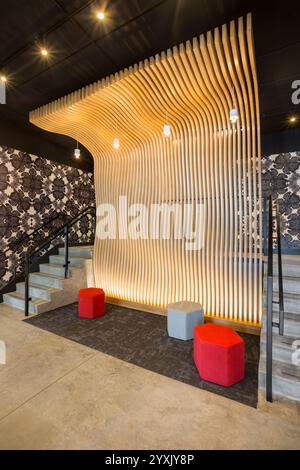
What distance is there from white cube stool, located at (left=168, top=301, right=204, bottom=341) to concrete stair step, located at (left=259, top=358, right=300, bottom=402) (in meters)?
1.19

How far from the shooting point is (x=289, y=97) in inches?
167

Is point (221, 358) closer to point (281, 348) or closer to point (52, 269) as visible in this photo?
point (281, 348)

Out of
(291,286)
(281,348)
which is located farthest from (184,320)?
(291,286)

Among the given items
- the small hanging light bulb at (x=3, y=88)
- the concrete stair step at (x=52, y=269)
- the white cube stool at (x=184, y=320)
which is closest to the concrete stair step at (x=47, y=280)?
the concrete stair step at (x=52, y=269)

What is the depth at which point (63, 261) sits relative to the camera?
231 inches

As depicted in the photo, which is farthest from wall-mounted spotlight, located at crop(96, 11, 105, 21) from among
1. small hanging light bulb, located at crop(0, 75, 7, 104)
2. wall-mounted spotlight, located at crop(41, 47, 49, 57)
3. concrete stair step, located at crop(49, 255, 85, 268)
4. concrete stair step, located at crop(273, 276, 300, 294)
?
concrete stair step, located at crop(49, 255, 85, 268)

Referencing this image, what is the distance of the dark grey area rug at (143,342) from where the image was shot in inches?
95.7

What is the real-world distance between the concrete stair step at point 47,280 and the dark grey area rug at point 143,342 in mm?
579

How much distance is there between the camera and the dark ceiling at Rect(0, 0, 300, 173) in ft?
8.20

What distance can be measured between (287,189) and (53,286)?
6125 mm

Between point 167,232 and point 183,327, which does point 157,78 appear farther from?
point 183,327

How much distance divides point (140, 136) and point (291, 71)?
2672 millimetres

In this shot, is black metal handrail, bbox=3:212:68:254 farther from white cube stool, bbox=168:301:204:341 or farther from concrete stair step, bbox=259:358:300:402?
concrete stair step, bbox=259:358:300:402
